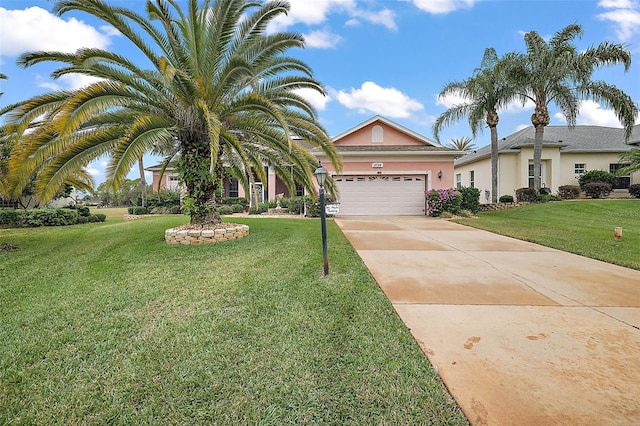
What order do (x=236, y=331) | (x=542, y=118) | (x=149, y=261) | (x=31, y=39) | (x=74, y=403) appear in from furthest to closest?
(x=542, y=118), (x=31, y=39), (x=149, y=261), (x=236, y=331), (x=74, y=403)

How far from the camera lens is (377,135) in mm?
17828

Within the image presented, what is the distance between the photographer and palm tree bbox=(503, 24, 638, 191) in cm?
1511

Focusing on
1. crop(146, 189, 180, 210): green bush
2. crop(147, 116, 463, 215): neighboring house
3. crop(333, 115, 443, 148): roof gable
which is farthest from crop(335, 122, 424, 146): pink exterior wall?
crop(146, 189, 180, 210): green bush

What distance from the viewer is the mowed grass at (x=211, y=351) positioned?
2139 millimetres

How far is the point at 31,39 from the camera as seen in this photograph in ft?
26.5

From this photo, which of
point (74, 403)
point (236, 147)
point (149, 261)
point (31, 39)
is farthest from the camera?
point (31, 39)

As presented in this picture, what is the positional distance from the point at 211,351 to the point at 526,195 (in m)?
20.0

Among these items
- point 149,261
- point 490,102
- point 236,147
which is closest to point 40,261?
point 149,261

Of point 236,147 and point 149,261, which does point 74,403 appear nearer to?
point 149,261

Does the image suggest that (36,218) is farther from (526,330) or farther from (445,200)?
(445,200)

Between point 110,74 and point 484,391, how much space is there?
8.47 m

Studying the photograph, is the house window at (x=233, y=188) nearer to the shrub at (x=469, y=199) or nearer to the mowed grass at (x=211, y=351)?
the shrub at (x=469, y=199)

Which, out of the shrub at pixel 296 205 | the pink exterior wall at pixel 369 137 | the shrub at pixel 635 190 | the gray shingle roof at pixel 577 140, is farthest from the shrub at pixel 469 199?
the shrub at pixel 635 190

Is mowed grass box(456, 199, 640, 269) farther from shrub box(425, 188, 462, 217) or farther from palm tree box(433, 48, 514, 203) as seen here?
palm tree box(433, 48, 514, 203)
